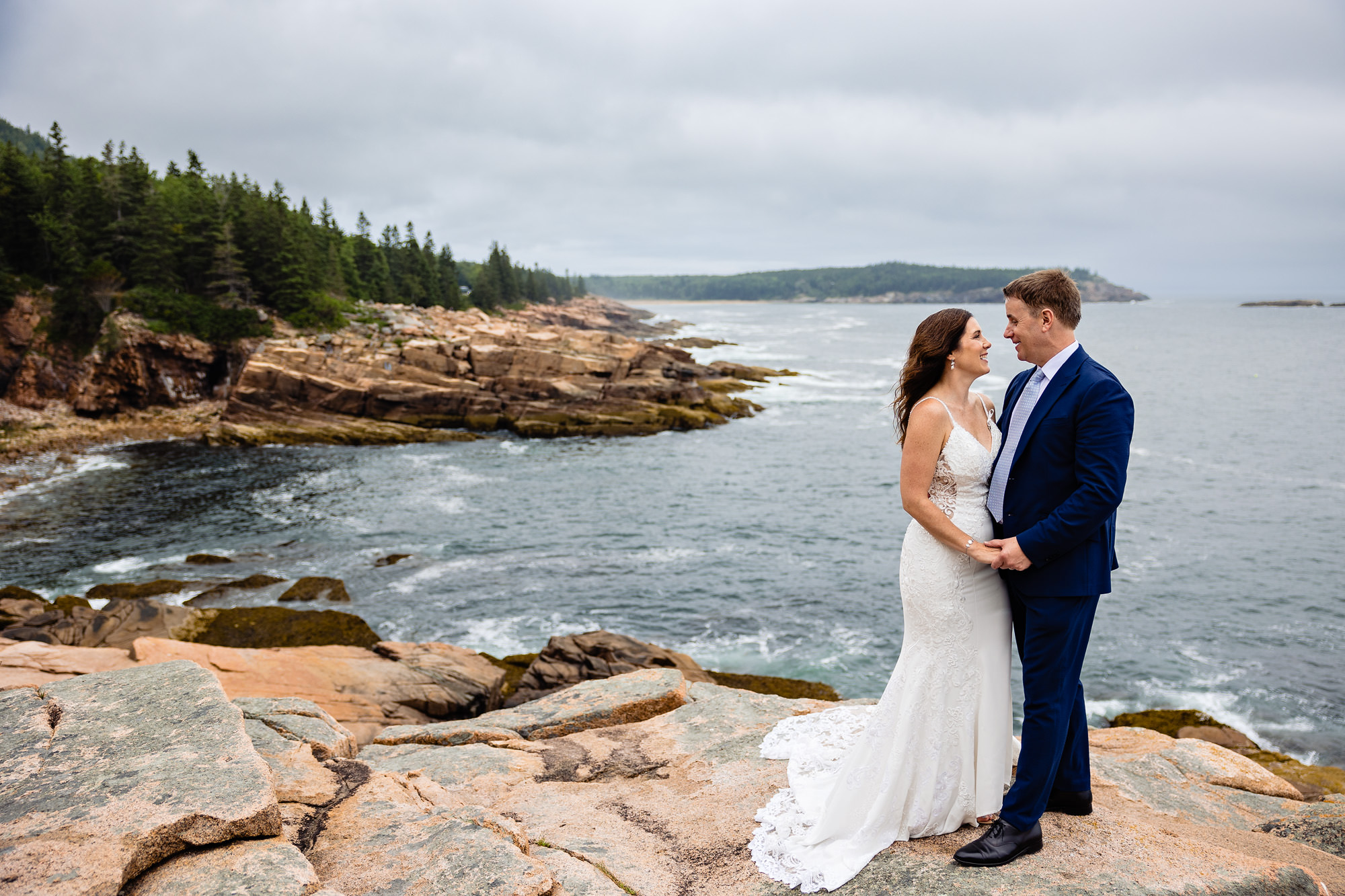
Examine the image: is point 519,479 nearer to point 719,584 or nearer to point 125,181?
point 719,584

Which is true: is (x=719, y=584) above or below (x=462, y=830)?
below

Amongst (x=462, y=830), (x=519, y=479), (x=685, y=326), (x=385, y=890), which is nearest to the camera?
(x=385, y=890)

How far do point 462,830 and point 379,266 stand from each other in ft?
286

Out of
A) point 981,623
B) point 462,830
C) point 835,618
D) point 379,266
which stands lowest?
point 835,618

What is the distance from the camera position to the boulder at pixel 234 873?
10.8ft

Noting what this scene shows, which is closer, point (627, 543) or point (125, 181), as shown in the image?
point (627, 543)

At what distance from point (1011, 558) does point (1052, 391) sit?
945 mm

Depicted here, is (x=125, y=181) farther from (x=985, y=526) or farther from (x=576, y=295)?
(x=576, y=295)

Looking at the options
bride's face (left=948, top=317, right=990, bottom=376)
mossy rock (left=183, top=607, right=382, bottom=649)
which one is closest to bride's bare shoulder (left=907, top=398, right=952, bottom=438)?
bride's face (left=948, top=317, right=990, bottom=376)

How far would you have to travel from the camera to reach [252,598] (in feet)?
58.9

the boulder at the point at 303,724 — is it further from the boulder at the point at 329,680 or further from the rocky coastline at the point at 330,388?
the rocky coastline at the point at 330,388

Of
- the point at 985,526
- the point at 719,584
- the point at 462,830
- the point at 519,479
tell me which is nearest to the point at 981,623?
the point at 985,526

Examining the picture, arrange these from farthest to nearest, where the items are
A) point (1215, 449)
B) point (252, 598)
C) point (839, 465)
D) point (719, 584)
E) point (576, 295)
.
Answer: point (576, 295), point (1215, 449), point (839, 465), point (719, 584), point (252, 598)

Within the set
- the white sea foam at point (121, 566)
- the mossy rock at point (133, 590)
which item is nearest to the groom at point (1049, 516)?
the mossy rock at point (133, 590)
